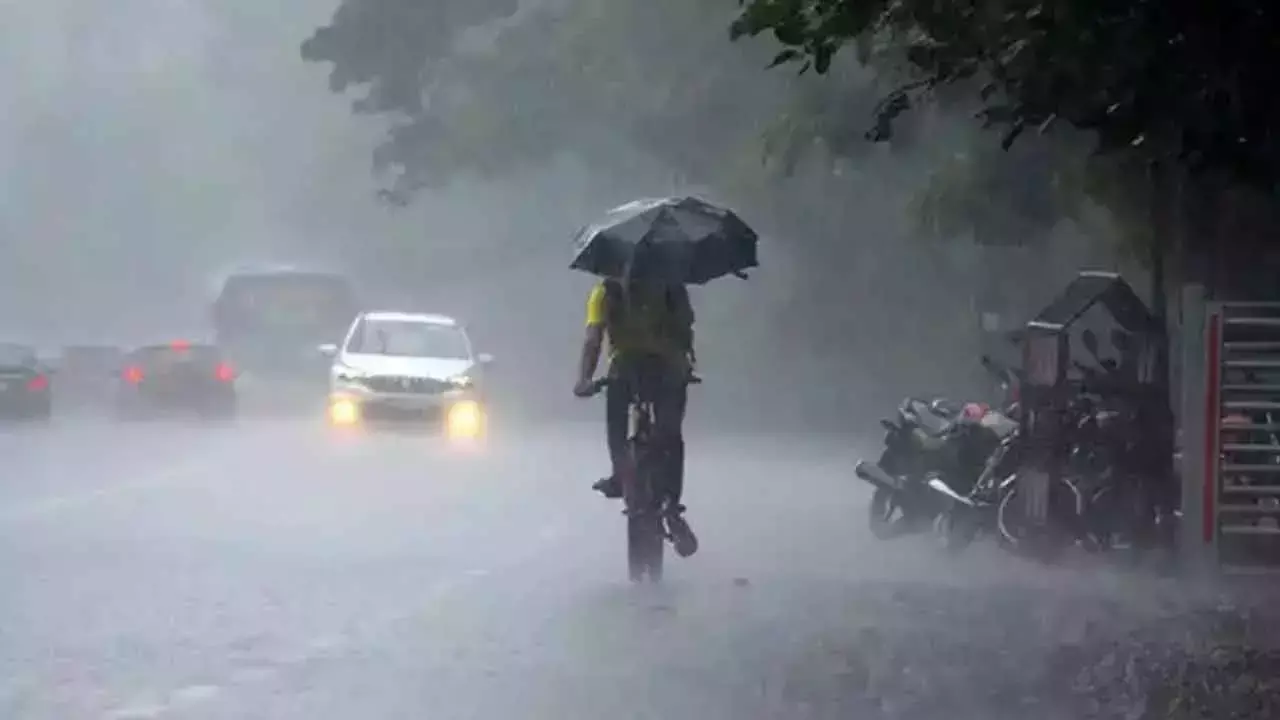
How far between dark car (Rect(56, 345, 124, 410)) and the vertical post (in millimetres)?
34686

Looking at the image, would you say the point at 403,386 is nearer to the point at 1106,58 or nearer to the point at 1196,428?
the point at 1196,428

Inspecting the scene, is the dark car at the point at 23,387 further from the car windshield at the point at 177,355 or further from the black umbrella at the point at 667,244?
the black umbrella at the point at 667,244

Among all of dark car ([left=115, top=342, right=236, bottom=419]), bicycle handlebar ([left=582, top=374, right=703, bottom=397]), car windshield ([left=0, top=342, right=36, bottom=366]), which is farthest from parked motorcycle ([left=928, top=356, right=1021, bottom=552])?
car windshield ([left=0, top=342, right=36, bottom=366])

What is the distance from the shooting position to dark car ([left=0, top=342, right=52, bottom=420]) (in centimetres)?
3862

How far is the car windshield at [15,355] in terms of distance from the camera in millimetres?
39312

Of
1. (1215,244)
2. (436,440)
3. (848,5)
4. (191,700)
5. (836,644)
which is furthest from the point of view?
(436,440)

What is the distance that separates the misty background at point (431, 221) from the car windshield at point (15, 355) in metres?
8.85

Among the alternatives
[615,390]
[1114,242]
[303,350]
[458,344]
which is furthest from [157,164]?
[615,390]

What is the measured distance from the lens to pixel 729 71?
128ft

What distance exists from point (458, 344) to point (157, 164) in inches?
2599

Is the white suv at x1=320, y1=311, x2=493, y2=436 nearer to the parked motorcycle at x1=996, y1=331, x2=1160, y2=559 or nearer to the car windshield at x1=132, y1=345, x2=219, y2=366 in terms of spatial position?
the car windshield at x1=132, y1=345, x2=219, y2=366

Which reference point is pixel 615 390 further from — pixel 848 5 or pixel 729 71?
pixel 729 71

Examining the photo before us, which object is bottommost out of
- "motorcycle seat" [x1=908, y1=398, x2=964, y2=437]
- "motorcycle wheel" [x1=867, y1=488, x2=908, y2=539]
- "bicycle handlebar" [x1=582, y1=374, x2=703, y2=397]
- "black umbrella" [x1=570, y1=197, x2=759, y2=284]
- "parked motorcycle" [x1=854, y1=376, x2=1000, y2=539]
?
"motorcycle wheel" [x1=867, y1=488, x2=908, y2=539]

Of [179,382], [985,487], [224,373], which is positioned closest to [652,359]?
[985,487]
